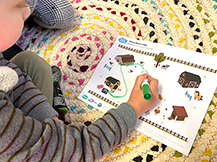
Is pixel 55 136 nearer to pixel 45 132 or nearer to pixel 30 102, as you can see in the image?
pixel 45 132

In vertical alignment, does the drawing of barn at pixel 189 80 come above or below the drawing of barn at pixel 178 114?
above

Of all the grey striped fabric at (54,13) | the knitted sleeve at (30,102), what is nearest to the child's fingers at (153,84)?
the knitted sleeve at (30,102)

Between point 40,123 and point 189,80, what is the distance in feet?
1.36

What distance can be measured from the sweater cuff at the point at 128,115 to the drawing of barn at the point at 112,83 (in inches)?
4.2

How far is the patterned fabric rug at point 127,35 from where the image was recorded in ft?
1.50

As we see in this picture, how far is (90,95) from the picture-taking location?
0.57 metres

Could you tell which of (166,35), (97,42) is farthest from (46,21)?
(166,35)

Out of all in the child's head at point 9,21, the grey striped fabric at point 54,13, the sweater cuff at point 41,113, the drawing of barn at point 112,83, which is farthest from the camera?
the grey striped fabric at point 54,13

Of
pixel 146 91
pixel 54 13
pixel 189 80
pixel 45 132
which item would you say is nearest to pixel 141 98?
pixel 146 91

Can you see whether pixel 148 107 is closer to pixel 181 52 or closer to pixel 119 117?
pixel 119 117

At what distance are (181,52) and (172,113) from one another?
21 cm

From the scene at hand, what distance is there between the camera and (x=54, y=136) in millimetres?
357

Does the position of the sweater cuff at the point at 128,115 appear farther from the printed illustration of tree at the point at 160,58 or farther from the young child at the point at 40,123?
the printed illustration of tree at the point at 160,58

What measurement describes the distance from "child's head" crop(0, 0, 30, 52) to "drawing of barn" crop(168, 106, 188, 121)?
1.39ft
